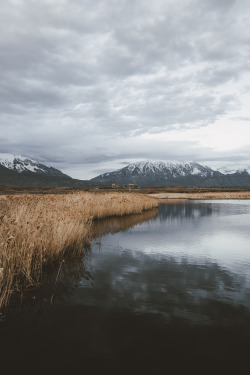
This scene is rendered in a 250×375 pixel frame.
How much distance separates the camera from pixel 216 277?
9422mm

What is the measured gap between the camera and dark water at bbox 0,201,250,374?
195 inches

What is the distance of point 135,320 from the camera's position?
20.8 ft

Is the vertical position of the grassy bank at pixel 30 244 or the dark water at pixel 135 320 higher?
the grassy bank at pixel 30 244

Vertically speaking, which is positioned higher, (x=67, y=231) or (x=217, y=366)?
(x=67, y=231)

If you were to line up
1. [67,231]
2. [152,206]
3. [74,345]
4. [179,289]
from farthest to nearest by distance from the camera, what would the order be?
[152,206] < [67,231] < [179,289] < [74,345]

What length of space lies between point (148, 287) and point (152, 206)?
3119cm

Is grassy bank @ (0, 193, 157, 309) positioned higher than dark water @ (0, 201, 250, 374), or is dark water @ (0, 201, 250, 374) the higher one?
grassy bank @ (0, 193, 157, 309)

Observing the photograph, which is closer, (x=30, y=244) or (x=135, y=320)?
(x=135, y=320)

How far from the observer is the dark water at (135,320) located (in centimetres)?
496

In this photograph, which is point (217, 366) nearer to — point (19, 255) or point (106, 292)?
point (106, 292)

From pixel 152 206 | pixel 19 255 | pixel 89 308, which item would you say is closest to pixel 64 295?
pixel 89 308

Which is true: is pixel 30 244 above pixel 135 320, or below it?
above

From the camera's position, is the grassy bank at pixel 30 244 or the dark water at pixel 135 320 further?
the grassy bank at pixel 30 244

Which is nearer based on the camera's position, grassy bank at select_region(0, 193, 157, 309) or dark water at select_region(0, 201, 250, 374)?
dark water at select_region(0, 201, 250, 374)
